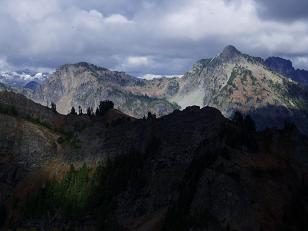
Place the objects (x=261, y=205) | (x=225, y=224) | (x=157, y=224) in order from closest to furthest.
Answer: (x=225, y=224) → (x=261, y=205) → (x=157, y=224)

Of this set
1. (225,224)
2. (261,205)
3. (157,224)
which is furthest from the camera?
(157,224)

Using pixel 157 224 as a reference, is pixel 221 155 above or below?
above

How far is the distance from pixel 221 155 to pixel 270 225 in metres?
29.5

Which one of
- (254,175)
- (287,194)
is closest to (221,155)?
(254,175)

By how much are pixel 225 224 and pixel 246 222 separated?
674cm

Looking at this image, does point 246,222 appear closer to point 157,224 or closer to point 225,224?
point 225,224

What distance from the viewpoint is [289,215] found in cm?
17562

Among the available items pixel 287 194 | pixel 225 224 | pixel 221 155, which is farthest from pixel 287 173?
pixel 225 224

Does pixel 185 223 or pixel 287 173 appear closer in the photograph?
pixel 185 223

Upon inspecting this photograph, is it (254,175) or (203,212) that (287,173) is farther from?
(203,212)

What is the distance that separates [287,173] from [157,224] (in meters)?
47.4

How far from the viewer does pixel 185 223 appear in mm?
164875

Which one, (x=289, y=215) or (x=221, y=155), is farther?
(x=221, y=155)

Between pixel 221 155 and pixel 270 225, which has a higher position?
pixel 221 155
